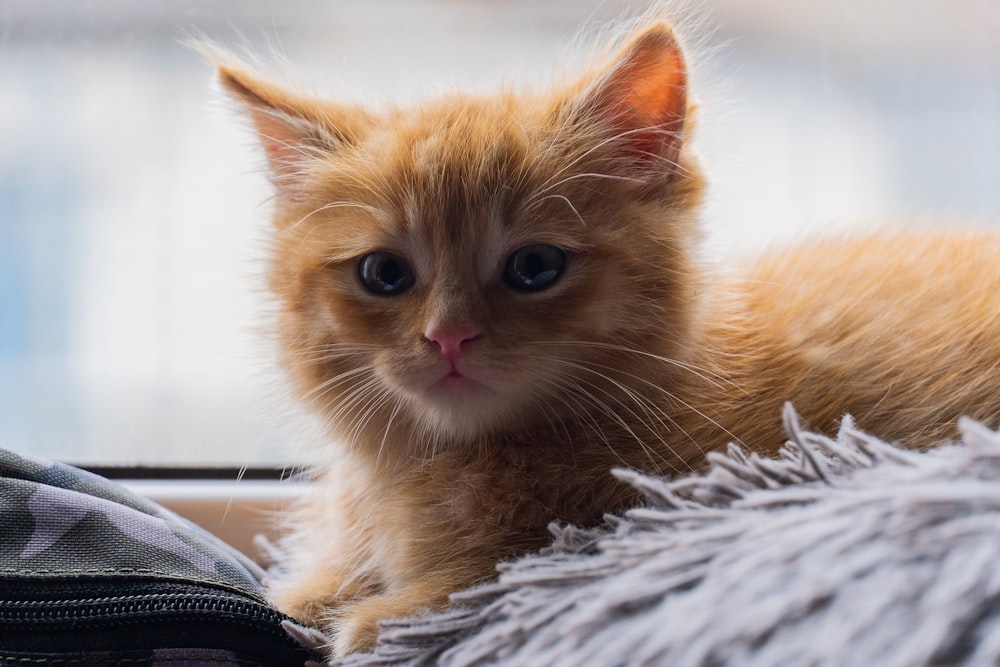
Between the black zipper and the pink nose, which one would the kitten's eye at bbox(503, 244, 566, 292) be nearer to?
the pink nose

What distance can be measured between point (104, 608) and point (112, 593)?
15 millimetres

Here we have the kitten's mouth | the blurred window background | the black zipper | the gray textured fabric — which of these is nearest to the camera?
the gray textured fabric

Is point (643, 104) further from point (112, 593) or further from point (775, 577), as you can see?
point (112, 593)

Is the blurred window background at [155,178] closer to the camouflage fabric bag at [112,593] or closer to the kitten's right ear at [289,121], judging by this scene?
the kitten's right ear at [289,121]

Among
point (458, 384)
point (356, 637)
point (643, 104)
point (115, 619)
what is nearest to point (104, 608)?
point (115, 619)

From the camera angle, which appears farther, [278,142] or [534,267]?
[278,142]

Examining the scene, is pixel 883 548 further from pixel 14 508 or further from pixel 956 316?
pixel 14 508

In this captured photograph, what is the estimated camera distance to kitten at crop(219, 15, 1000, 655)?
873mm

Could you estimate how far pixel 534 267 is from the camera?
0.90 m

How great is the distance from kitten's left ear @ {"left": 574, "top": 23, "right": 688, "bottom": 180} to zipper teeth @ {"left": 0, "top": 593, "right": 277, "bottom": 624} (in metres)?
0.64

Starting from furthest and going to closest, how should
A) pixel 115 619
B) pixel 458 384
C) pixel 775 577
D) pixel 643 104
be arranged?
pixel 643 104
pixel 458 384
pixel 115 619
pixel 775 577

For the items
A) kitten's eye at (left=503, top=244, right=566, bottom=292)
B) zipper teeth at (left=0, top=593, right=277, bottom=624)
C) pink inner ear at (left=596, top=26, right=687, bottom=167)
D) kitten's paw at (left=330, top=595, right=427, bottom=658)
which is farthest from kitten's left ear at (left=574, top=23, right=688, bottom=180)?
zipper teeth at (left=0, top=593, right=277, bottom=624)

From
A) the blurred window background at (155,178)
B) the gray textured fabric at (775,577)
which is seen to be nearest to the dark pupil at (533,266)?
the gray textured fabric at (775,577)

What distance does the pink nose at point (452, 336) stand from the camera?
2.77ft
